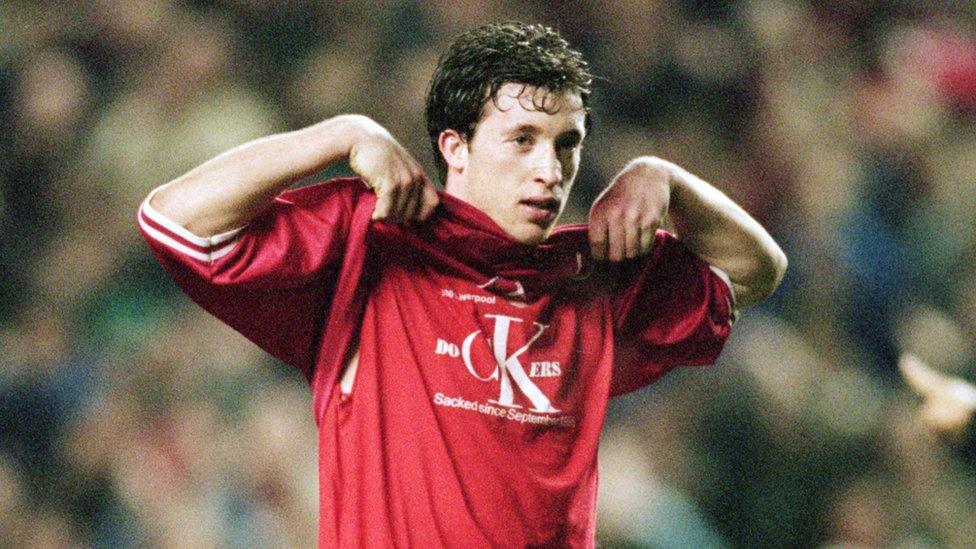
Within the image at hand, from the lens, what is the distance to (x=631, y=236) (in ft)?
4.61

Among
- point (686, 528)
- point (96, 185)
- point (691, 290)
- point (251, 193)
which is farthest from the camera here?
point (96, 185)

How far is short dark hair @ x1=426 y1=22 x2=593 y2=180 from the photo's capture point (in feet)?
4.70

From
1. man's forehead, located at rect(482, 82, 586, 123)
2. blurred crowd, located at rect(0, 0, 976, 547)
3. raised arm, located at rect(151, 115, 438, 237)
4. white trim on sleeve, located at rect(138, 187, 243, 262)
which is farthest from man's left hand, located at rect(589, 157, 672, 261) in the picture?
blurred crowd, located at rect(0, 0, 976, 547)

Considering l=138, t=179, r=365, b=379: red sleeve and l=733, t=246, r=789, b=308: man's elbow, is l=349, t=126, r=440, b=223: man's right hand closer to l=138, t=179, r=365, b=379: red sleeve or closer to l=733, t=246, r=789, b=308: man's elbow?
l=138, t=179, r=365, b=379: red sleeve

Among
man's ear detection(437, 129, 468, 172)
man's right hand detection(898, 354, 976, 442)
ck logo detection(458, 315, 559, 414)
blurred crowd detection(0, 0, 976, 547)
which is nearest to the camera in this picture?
ck logo detection(458, 315, 559, 414)

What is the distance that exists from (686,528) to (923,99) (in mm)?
1406

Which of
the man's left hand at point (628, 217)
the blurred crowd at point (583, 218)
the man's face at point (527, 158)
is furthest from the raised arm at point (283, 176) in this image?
the blurred crowd at point (583, 218)

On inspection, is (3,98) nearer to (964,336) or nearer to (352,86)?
(352,86)

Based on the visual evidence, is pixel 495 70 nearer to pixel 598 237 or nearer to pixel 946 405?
pixel 598 237

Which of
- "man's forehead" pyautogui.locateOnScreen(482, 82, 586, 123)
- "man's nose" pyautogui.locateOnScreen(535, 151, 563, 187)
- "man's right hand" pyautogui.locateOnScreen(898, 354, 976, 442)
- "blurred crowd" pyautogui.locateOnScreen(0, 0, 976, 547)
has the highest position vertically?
"man's forehead" pyautogui.locateOnScreen(482, 82, 586, 123)

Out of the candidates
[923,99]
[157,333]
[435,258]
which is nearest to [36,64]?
[157,333]

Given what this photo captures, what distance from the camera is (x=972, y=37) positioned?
336cm

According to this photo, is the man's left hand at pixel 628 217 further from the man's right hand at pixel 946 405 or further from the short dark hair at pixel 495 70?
the man's right hand at pixel 946 405

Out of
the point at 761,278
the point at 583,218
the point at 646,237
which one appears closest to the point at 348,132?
the point at 646,237
